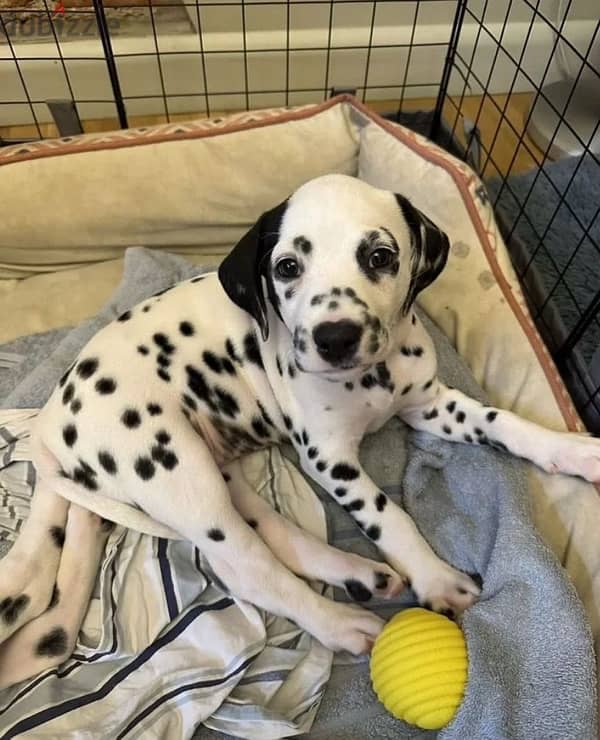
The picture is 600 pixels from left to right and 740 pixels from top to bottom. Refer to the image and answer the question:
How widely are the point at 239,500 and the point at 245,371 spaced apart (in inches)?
15.9

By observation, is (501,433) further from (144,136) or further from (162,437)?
(144,136)

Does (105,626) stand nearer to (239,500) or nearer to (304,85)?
(239,500)

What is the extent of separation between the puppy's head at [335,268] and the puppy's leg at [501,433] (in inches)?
19.1

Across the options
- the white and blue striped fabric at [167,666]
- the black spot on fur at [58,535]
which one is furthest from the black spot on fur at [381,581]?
the black spot on fur at [58,535]

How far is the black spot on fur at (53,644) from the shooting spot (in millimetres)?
1990

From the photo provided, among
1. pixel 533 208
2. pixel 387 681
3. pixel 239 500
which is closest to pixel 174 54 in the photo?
pixel 533 208

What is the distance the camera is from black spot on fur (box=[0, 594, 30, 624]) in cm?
194

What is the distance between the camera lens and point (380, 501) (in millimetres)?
2174

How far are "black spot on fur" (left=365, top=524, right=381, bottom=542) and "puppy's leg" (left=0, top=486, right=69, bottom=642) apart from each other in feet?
2.94

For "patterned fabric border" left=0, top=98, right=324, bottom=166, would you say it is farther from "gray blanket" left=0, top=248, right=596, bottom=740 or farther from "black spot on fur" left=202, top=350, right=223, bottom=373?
"black spot on fur" left=202, top=350, right=223, bottom=373

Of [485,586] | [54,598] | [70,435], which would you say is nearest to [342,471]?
[485,586]

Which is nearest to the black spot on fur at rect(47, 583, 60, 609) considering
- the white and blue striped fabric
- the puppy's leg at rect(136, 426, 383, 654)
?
the white and blue striped fabric

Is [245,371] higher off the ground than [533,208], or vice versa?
[245,371]

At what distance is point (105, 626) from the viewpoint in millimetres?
2072
